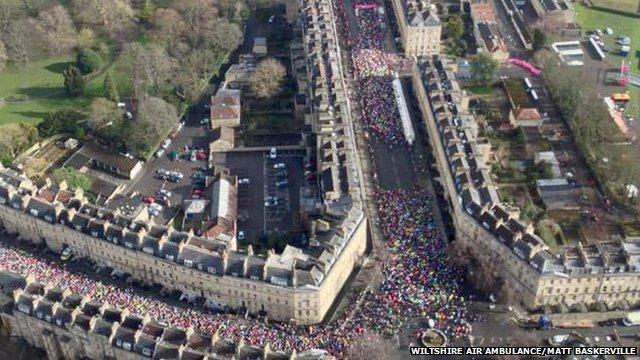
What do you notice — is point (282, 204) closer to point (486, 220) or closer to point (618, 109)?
point (486, 220)

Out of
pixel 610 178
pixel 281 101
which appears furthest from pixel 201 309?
pixel 610 178

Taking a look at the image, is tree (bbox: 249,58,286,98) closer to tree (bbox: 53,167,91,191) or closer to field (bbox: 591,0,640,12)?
tree (bbox: 53,167,91,191)

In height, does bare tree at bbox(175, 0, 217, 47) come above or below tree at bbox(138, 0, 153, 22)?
above

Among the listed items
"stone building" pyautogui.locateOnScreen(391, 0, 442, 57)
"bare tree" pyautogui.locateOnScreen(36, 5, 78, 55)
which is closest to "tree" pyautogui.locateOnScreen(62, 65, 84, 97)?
"bare tree" pyautogui.locateOnScreen(36, 5, 78, 55)

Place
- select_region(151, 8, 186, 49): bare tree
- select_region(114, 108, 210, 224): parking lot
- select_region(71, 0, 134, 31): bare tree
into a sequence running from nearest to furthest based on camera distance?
select_region(114, 108, 210, 224): parking lot
select_region(151, 8, 186, 49): bare tree
select_region(71, 0, 134, 31): bare tree

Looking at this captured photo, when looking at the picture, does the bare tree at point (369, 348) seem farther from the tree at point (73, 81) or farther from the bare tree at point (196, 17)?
the bare tree at point (196, 17)

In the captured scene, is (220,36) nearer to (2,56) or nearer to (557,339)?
(2,56)

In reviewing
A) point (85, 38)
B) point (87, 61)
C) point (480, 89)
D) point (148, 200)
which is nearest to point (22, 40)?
point (85, 38)

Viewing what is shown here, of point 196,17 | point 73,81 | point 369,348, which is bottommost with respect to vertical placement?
point 369,348
